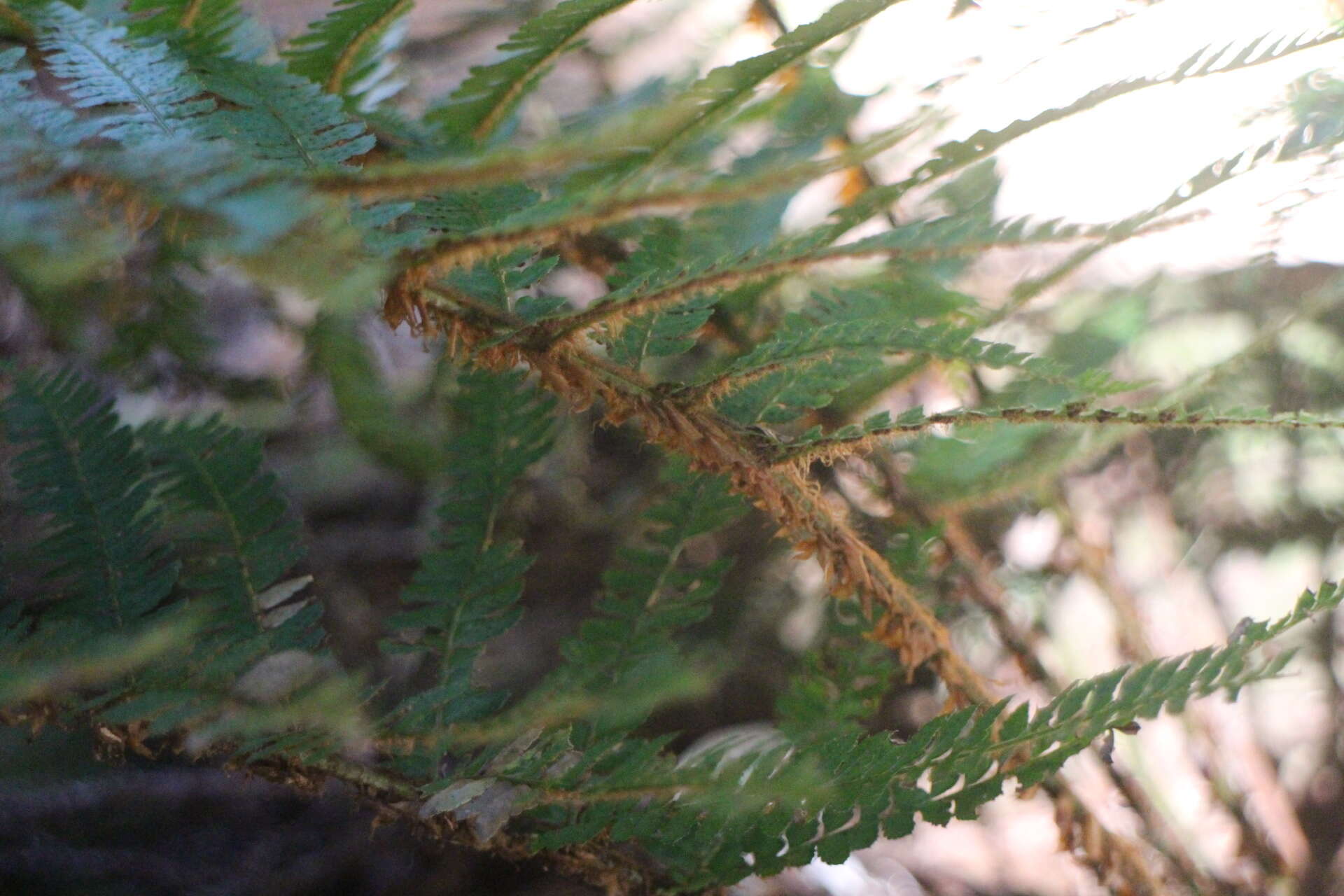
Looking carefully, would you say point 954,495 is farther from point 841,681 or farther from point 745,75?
point 745,75

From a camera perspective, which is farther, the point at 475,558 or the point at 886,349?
the point at 475,558

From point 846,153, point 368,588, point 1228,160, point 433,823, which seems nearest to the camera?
point 846,153

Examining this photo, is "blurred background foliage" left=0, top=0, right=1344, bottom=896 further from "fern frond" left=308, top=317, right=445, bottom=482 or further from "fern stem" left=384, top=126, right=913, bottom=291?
"fern stem" left=384, top=126, right=913, bottom=291

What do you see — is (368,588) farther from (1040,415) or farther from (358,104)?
(1040,415)

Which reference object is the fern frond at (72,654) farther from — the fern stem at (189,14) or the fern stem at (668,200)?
the fern stem at (189,14)

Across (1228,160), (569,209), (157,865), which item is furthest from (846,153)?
(157,865)

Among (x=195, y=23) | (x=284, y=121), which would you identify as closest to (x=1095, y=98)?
(x=284, y=121)
